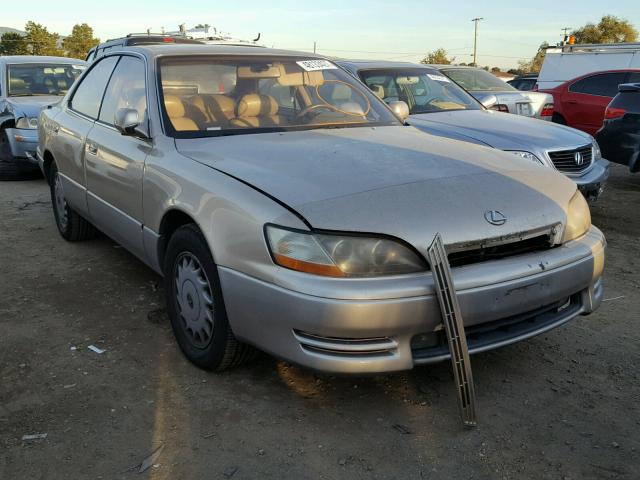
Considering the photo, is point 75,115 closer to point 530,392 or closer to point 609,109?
point 530,392

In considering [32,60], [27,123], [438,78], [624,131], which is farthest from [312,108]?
[32,60]

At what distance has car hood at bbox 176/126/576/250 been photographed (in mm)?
2428

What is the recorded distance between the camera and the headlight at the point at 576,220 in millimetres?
2832

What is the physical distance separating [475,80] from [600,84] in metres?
3.35

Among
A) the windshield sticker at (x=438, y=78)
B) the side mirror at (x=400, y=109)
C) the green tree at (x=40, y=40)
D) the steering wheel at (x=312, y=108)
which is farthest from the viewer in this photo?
the green tree at (x=40, y=40)

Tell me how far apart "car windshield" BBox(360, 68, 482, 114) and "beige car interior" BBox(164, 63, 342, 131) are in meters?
3.02

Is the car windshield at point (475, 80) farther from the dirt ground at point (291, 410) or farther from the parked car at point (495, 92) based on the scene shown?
the dirt ground at point (291, 410)

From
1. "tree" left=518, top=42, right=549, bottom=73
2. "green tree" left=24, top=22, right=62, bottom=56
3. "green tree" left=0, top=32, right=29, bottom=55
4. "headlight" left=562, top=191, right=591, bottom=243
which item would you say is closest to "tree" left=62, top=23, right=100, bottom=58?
"green tree" left=24, top=22, right=62, bottom=56

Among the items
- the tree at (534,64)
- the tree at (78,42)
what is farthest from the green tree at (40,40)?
the tree at (534,64)

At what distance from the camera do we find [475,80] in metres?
9.49

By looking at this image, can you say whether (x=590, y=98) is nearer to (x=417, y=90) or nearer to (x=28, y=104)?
(x=417, y=90)

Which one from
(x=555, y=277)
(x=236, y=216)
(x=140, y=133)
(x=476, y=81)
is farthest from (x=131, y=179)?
(x=476, y=81)

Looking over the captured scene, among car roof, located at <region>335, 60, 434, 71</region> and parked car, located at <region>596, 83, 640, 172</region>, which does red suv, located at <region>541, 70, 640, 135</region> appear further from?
car roof, located at <region>335, 60, 434, 71</region>

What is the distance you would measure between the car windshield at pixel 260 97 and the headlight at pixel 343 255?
1253 millimetres
